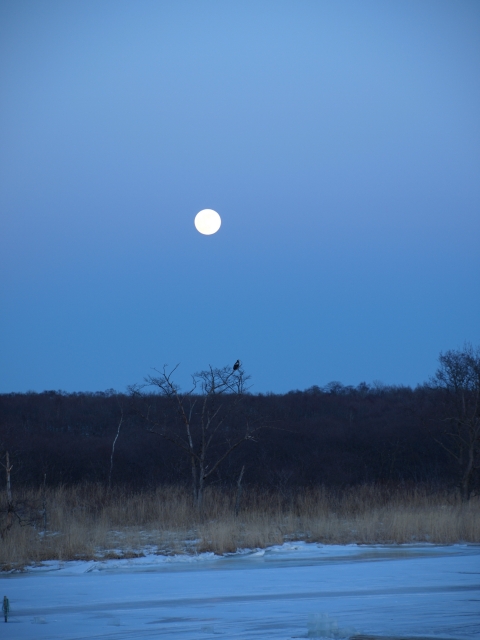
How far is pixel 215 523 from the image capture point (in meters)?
14.6

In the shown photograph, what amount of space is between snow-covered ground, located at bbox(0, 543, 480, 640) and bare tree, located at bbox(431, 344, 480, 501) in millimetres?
6833

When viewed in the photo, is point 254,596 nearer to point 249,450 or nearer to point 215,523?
point 215,523

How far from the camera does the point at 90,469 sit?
40719 mm

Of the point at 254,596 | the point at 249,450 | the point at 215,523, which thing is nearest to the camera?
the point at 254,596

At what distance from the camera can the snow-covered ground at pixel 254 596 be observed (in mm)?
6387

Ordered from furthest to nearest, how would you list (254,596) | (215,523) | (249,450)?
(249,450) → (215,523) → (254,596)

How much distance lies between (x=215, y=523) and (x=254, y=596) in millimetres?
6465

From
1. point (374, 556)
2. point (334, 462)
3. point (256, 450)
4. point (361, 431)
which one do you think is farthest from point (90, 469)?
point (374, 556)

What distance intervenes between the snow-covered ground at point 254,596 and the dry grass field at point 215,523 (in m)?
0.85

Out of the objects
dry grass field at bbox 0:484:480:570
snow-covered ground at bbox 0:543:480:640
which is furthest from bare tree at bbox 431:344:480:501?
snow-covered ground at bbox 0:543:480:640

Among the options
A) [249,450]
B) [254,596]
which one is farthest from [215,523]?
[249,450]

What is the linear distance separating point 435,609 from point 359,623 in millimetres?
1100

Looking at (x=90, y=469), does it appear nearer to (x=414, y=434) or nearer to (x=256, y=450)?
(x=256, y=450)

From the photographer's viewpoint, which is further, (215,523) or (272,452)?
(272,452)
